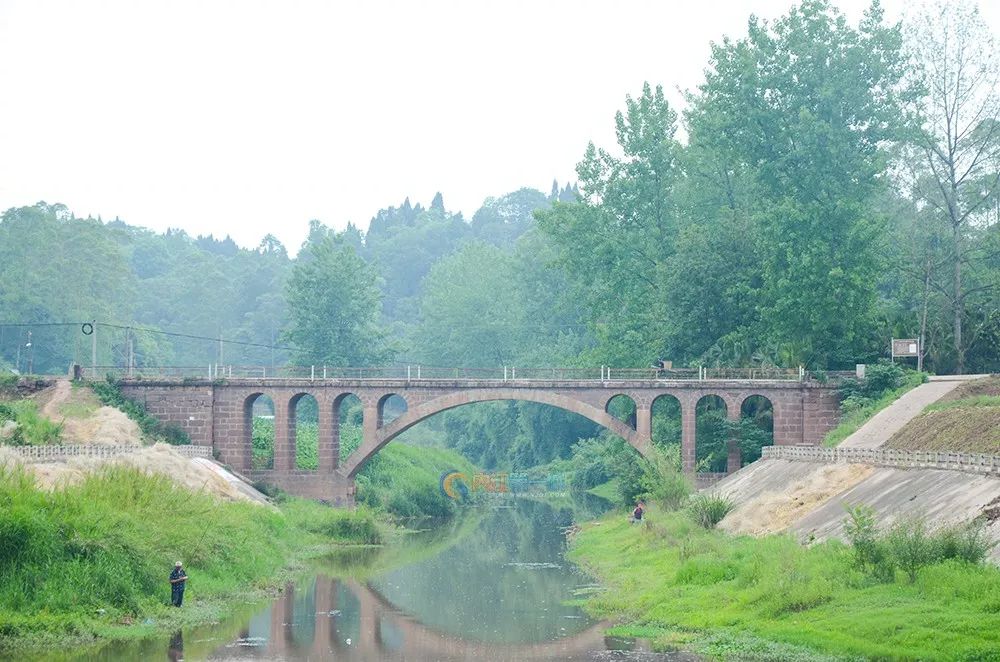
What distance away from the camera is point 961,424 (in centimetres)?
5044

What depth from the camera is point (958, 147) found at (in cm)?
7594

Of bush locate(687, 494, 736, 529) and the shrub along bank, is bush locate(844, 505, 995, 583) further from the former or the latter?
the shrub along bank

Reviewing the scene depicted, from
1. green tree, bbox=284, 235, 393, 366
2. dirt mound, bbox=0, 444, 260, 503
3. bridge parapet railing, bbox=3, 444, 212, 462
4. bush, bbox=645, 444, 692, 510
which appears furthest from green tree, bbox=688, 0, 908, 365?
green tree, bbox=284, 235, 393, 366

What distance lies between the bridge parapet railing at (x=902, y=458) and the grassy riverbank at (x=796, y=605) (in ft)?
15.1

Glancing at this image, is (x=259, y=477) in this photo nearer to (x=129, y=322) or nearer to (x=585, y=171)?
(x=585, y=171)

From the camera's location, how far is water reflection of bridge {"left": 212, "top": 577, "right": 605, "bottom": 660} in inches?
1378

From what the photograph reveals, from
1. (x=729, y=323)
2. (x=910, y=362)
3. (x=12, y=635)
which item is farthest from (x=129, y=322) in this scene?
(x=12, y=635)

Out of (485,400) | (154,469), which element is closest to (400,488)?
(485,400)

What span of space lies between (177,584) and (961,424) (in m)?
26.5

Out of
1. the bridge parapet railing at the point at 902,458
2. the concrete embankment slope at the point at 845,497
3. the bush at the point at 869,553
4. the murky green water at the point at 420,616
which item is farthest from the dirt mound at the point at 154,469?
the bush at the point at 869,553

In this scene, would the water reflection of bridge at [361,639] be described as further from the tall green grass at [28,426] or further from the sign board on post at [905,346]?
the sign board on post at [905,346]

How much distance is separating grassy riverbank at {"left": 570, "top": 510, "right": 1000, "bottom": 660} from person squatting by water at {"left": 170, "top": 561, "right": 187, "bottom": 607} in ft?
37.6

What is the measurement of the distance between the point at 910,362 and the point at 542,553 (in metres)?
23.8

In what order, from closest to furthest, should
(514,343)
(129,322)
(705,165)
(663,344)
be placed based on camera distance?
(663,344)
(705,165)
(514,343)
(129,322)
